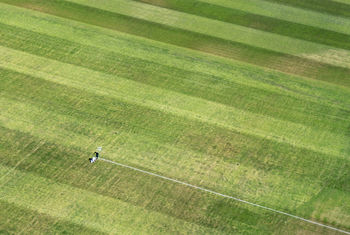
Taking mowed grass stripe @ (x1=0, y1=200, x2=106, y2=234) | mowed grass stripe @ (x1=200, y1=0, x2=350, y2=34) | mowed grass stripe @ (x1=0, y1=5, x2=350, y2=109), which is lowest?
mowed grass stripe @ (x1=0, y1=200, x2=106, y2=234)

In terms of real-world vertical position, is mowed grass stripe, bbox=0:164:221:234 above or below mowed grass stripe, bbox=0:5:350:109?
below

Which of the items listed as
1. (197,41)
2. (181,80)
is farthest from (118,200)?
(197,41)

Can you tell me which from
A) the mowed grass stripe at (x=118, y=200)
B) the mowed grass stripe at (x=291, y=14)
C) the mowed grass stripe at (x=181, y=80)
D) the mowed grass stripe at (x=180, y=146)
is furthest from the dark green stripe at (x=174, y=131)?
the mowed grass stripe at (x=291, y=14)

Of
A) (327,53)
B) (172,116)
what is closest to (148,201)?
(172,116)

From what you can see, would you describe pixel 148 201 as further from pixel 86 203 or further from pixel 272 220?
pixel 272 220

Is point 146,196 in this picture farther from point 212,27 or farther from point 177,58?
point 212,27

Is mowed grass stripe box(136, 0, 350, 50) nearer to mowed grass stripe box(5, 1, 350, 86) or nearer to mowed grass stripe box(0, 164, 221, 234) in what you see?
mowed grass stripe box(5, 1, 350, 86)

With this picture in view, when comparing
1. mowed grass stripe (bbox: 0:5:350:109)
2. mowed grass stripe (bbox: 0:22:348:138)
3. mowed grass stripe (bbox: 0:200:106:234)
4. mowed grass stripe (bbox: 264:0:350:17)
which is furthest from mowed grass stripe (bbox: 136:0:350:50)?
mowed grass stripe (bbox: 0:200:106:234)
